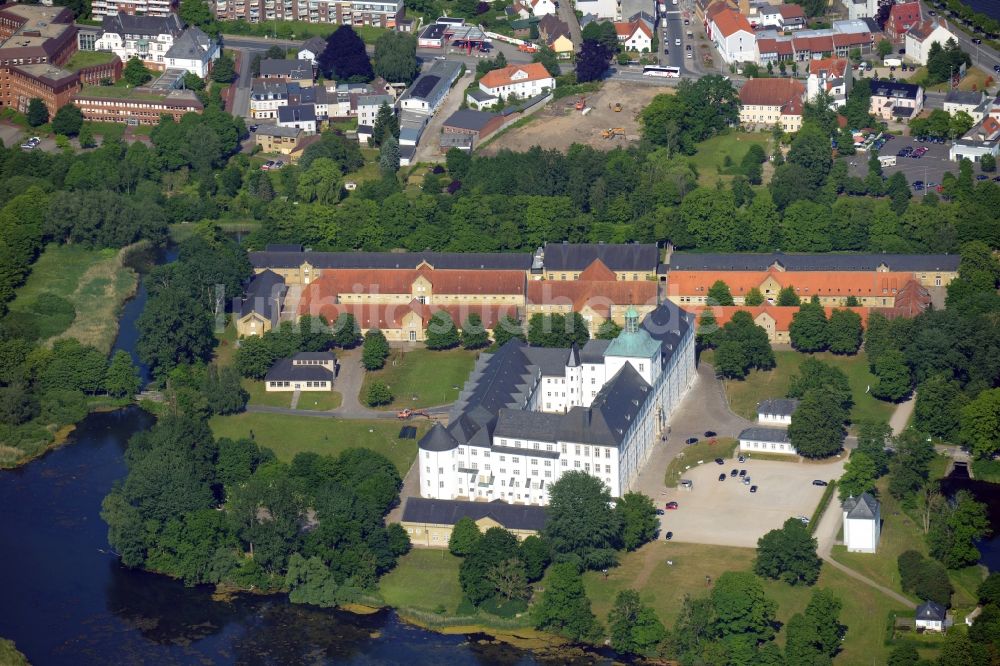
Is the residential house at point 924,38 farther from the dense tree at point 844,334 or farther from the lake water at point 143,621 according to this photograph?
the lake water at point 143,621

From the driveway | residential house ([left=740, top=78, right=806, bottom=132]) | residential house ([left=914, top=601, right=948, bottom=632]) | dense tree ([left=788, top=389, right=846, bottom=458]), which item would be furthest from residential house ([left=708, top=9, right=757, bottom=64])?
residential house ([left=914, top=601, right=948, bottom=632])

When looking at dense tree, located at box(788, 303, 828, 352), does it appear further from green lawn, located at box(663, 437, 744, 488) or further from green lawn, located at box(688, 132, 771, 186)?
green lawn, located at box(688, 132, 771, 186)

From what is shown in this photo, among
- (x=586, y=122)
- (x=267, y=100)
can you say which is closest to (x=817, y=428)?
(x=586, y=122)

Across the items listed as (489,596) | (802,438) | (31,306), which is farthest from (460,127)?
(489,596)

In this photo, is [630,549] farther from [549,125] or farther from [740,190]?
[549,125]

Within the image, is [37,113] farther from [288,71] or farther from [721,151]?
[721,151]

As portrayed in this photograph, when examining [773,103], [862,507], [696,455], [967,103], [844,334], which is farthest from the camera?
[773,103]
